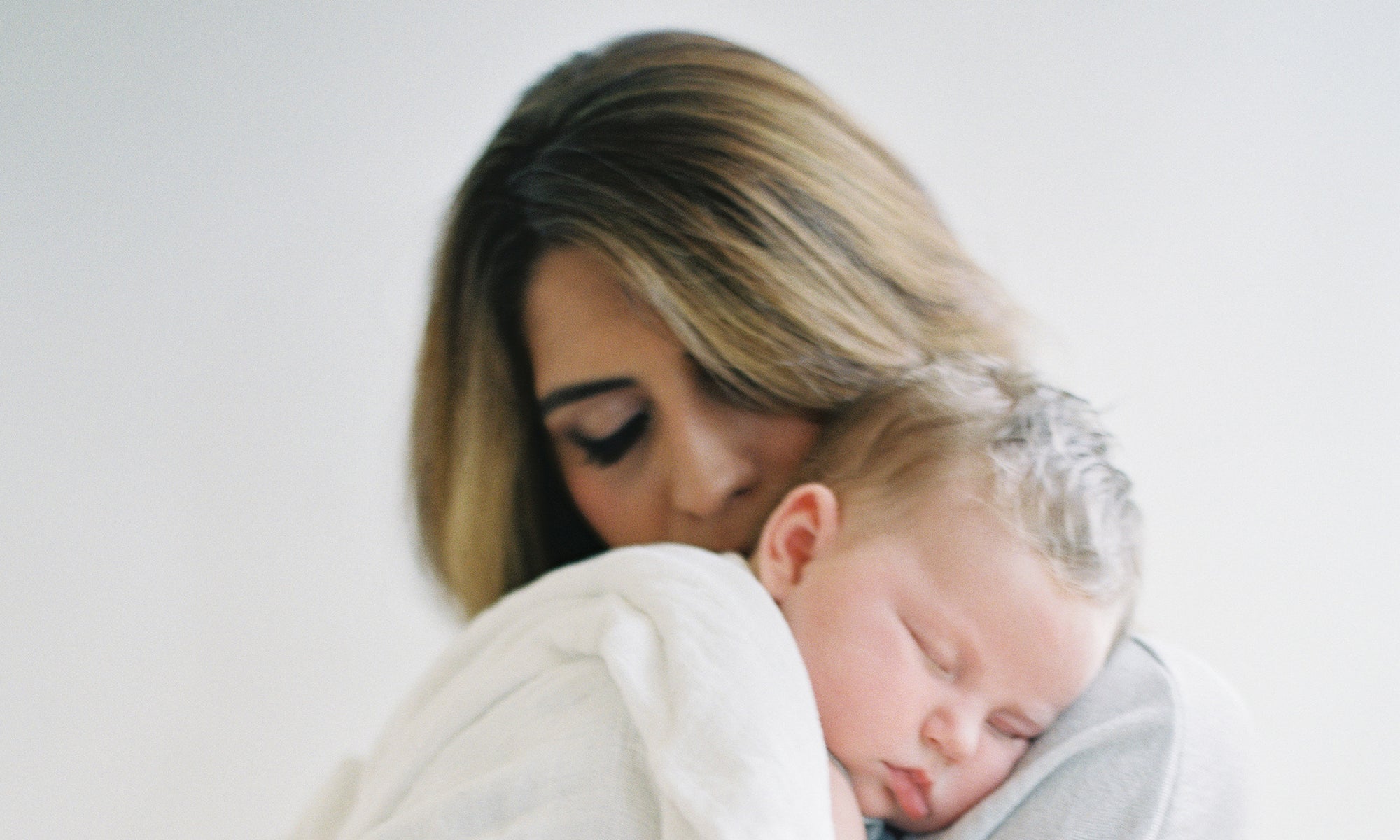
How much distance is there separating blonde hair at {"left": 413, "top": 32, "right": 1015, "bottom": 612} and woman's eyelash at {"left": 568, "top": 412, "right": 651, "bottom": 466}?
0.38ft

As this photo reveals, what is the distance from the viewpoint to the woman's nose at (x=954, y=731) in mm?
699

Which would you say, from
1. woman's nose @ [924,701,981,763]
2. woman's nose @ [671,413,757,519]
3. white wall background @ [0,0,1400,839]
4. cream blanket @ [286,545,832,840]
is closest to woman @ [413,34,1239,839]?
woman's nose @ [671,413,757,519]

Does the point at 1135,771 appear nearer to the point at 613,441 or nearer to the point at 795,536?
the point at 795,536

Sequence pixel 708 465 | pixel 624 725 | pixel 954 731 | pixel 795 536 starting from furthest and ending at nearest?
pixel 708 465 → pixel 795 536 → pixel 954 731 → pixel 624 725

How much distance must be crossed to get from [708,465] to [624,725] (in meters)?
0.38

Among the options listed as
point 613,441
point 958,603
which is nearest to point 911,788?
point 958,603

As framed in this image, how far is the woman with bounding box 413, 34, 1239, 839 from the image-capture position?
90 centimetres

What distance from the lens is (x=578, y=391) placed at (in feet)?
3.23

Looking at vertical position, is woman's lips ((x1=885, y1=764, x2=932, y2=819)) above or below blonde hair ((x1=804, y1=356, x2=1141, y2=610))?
below

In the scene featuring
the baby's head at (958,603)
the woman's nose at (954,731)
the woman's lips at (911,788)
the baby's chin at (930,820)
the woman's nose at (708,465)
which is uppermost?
the woman's nose at (708,465)

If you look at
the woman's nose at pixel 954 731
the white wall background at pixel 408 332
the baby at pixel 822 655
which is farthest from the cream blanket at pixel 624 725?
the white wall background at pixel 408 332

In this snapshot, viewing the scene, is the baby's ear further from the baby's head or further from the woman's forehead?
the woman's forehead

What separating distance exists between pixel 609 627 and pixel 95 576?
3.75ft

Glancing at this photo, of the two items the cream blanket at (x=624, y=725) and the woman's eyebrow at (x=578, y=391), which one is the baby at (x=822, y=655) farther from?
the woman's eyebrow at (x=578, y=391)
